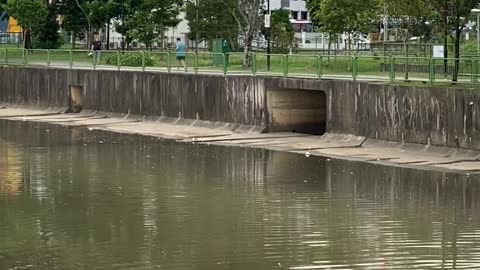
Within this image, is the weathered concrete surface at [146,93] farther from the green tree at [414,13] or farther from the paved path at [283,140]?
the green tree at [414,13]

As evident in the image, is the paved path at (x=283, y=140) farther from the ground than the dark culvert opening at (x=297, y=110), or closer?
closer

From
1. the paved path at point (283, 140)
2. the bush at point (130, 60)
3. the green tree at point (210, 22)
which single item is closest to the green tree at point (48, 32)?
the green tree at point (210, 22)

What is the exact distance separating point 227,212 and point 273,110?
56.4 ft

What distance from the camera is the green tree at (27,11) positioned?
6569cm

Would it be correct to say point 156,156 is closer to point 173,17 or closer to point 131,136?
point 131,136

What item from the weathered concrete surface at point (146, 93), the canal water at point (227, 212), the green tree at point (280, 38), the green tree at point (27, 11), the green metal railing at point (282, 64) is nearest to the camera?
the canal water at point (227, 212)

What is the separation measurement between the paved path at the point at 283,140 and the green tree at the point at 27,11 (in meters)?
18.6

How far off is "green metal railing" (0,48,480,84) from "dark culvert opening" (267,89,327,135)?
3.21 ft

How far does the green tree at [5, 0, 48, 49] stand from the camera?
6569 cm

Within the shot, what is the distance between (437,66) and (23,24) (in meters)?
39.5

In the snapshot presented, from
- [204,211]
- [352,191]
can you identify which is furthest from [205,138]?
[204,211]

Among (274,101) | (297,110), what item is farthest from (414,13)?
(274,101)

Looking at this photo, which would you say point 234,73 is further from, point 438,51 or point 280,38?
point 280,38

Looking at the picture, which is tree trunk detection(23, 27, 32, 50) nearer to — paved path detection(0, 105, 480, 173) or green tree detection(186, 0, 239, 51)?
green tree detection(186, 0, 239, 51)
